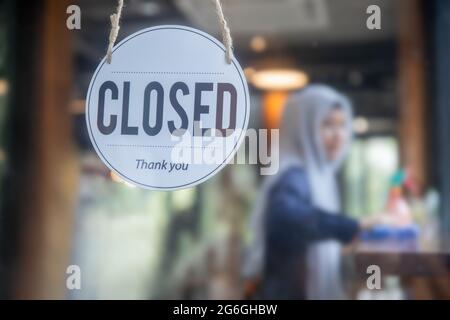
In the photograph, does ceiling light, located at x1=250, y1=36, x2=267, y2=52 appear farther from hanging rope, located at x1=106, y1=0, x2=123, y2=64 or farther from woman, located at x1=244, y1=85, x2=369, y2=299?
hanging rope, located at x1=106, y1=0, x2=123, y2=64

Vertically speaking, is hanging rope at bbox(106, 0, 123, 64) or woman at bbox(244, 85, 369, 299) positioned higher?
hanging rope at bbox(106, 0, 123, 64)

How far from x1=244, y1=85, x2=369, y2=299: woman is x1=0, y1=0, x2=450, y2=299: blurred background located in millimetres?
104

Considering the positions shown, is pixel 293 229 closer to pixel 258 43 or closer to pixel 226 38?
pixel 258 43

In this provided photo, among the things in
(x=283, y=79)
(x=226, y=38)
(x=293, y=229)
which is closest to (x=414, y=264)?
(x=293, y=229)

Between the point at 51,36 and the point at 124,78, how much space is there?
100 cm

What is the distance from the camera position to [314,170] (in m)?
1.84

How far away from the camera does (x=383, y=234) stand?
1.57 metres

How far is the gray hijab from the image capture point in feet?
5.19

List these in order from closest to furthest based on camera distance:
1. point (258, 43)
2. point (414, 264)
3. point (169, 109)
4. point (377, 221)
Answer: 1. point (169, 109)
2. point (414, 264)
3. point (377, 221)
4. point (258, 43)

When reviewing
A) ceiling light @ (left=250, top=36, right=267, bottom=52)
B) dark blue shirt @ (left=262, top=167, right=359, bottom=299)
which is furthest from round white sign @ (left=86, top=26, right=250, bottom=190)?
ceiling light @ (left=250, top=36, right=267, bottom=52)

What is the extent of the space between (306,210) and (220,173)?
0.38 metres

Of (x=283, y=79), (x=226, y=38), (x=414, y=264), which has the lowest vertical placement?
(x=414, y=264)

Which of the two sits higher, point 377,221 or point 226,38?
point 226,38
